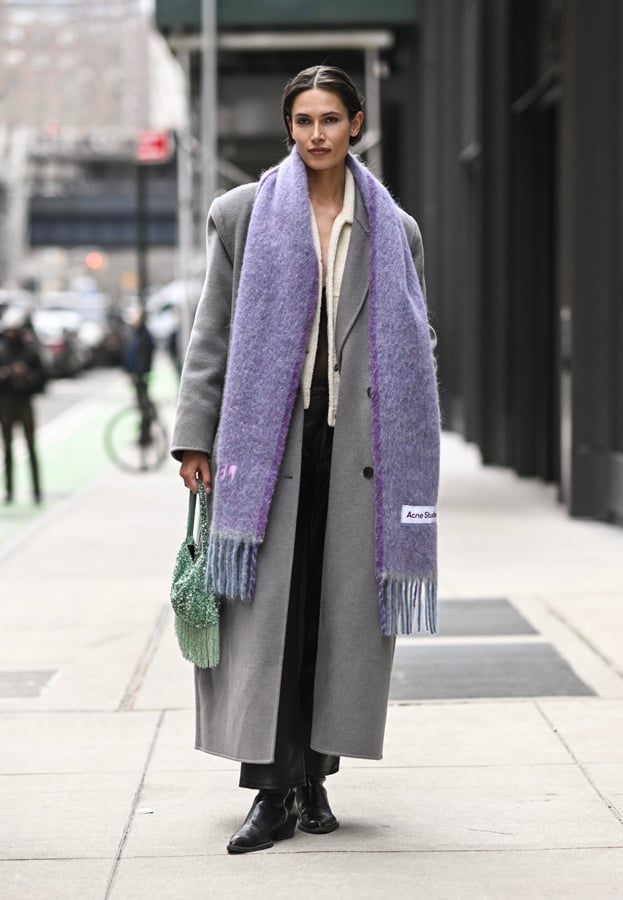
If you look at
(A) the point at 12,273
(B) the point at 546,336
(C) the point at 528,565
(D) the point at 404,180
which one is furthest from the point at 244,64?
(A) the point at 12,273

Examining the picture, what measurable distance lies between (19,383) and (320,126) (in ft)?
36.6

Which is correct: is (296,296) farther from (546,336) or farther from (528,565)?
(546,336)

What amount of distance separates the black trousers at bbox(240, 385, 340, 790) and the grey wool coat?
0.06 metres

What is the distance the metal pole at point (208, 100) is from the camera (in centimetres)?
2095

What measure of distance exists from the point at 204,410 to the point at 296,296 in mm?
393

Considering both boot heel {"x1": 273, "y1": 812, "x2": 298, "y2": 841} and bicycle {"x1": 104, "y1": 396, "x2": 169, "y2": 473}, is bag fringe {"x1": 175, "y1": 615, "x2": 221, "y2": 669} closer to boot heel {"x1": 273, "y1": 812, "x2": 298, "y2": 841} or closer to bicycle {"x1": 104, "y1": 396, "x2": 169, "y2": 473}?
boot heel {"x1": 273, "y1": 812, "x2": 298, "y2": 841}

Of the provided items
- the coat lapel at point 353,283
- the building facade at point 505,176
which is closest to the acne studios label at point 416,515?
the coat lapel at point 353,283

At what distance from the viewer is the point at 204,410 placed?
4.49 metres

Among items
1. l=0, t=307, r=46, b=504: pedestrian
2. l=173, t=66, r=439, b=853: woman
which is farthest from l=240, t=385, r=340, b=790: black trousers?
l=0, t=307, r=46, b=504: pedestrian

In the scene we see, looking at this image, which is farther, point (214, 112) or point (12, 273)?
point (12, 273)

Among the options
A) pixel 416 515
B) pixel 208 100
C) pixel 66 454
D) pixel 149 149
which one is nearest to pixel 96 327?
pixel 208 100

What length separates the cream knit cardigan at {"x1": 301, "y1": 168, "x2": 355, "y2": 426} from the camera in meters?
4.48

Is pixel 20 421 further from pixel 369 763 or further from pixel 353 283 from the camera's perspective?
pixel 353 283

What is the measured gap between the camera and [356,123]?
455 cm
